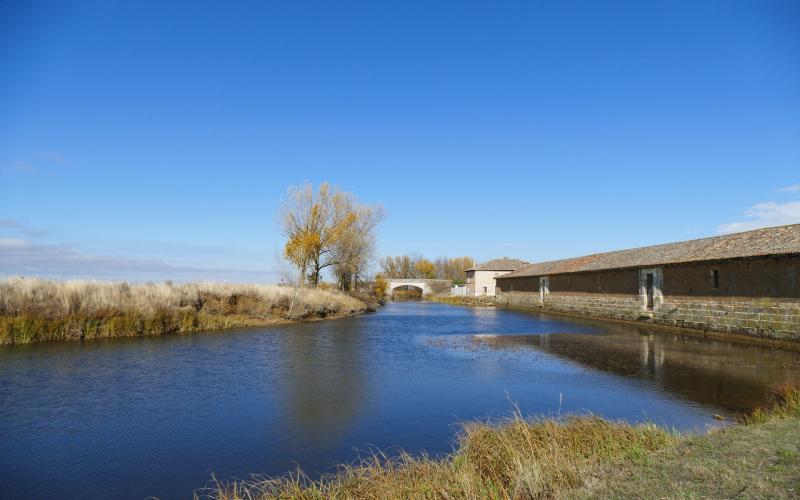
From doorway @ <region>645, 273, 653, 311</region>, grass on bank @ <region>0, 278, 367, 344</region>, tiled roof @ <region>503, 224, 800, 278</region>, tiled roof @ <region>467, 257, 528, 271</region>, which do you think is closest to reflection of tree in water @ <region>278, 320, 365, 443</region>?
grass on bank @ <region>0, 278, 367, 344</region>

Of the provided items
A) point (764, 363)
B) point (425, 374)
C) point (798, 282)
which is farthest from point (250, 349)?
point (798, 282)

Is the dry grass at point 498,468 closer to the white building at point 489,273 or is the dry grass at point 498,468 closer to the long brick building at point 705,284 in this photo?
the long brick building at point 705,284

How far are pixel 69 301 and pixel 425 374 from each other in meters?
12.9

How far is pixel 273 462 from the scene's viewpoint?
220 inches

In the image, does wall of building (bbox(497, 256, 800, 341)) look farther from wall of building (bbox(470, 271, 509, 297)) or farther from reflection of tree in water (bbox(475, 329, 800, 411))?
wall of building (bbox(470, 271, 509, 297))

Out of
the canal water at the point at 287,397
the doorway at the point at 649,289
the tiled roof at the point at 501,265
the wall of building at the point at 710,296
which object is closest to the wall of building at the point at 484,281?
the tiled roof at the point at 501,265

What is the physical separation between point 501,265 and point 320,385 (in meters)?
45.9

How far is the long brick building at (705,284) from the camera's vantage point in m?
15.8

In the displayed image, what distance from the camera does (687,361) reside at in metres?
12.6

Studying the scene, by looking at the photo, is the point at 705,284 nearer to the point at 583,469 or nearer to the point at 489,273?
the point at 583,469

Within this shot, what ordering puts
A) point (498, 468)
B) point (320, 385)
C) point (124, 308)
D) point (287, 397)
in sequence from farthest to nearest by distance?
1. point (124, 308)
2. point (320, 385)
3. point (287, 397)
4. point (498, 468)

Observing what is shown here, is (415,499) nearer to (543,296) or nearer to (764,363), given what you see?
(764,363)

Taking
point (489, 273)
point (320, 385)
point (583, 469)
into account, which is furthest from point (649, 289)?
point (489, 273)

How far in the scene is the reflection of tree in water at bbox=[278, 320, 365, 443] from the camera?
7.03 meters
